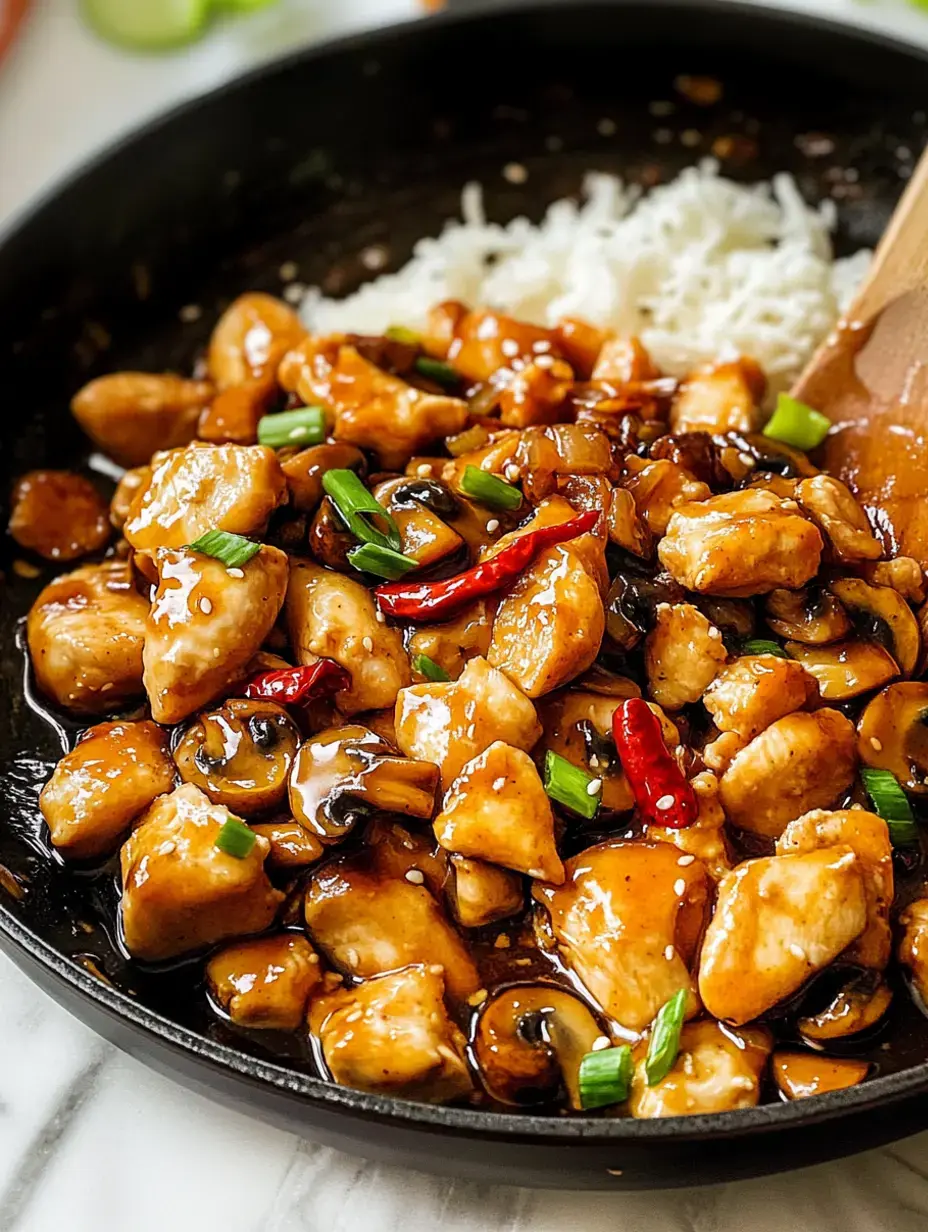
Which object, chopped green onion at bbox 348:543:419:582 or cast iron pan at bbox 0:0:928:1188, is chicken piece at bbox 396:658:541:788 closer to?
chopped green onion at bbox 348:543:419:582

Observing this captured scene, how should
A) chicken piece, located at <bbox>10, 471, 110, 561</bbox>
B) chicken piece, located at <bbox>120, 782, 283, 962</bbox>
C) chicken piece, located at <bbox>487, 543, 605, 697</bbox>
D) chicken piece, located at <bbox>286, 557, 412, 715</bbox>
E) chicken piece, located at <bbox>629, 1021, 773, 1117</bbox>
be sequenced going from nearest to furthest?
chicken piece, located at <bbox>629, 1021, 773, 1117</bbox> < chicken piece, located at <bbox>120, 782, 283, 962</bbox> < chicken piece, located at <bbox>487, 543, 605, 697</bbox> < chicken piece, located at <bbox>286, 557, 412, 715</bbox> < chicken piece, located at <bbox>10, 471, 110, 561</bbox>

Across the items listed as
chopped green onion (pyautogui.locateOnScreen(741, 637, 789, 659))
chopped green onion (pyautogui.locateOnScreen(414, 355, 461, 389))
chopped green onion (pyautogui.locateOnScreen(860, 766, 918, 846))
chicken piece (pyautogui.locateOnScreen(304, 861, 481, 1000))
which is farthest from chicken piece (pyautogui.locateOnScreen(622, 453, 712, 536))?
chicken piece (pyautogui.locateOnScreen(304, 861, 481, 1000))

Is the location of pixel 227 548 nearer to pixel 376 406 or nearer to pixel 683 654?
pixel 376 406

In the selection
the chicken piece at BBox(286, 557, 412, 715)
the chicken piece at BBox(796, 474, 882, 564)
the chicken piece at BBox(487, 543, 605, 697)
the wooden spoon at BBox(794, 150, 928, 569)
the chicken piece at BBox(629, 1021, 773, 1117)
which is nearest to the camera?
the chicken piece at BBox(629, 1021, 773, 1117)

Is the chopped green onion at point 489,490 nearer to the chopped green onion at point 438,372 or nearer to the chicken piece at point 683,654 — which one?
the chicken piece at point 683,654

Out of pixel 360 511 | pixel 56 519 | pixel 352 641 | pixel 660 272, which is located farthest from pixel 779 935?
pixel 660 272

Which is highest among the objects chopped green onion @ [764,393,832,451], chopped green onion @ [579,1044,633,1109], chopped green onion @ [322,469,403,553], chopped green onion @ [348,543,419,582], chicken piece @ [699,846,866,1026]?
chopped green onion @ [322,469,403,553]

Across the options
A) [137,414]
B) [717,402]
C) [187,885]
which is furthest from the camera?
[137,414]
